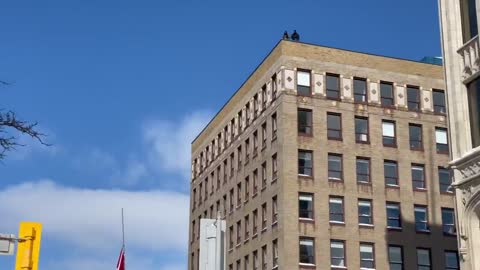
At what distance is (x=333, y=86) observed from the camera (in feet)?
204

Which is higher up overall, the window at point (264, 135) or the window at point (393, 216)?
the window at point (264, 135)

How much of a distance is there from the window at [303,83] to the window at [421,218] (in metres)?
11.9

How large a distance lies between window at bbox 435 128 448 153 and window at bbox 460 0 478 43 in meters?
33.1

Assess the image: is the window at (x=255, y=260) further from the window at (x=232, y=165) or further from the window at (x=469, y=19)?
the window at (x=469, y=19)

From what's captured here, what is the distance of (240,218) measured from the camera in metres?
66.3

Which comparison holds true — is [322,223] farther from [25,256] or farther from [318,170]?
[25,256]

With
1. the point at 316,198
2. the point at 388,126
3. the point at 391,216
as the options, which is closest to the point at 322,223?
the point at 316,198

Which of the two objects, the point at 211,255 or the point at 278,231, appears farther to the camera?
the point at 278,231

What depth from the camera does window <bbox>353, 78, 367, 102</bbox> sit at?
62416mm

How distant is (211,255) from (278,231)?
5108cm

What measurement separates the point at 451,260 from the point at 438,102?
40.7ft

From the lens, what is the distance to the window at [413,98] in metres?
63.5

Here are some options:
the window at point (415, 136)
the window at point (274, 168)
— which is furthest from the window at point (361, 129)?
the window at point (274, 168)

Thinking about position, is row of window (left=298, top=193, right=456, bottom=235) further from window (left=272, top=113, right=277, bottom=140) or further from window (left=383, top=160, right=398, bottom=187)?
window (left=272, top=113, right=277, bottom=140)
